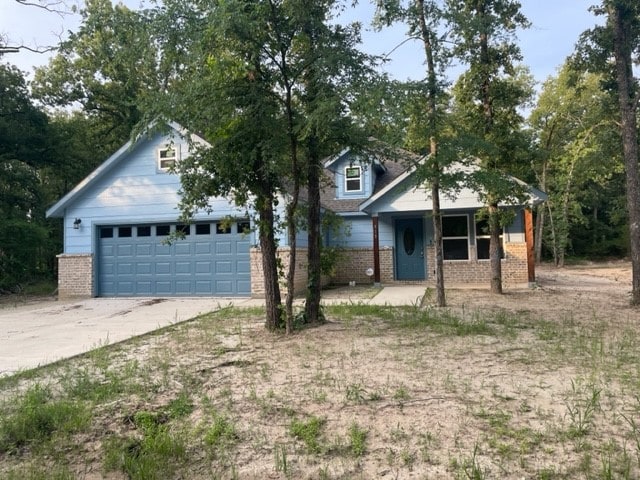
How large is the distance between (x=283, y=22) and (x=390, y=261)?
10545 mm

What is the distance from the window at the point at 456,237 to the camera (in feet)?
50.0

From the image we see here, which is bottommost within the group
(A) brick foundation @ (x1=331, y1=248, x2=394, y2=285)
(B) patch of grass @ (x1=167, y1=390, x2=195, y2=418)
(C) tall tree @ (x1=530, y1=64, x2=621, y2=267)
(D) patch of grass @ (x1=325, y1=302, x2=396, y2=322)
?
(B) patch of grass @ (x1=167, y1=390, x2=195, y2=418)

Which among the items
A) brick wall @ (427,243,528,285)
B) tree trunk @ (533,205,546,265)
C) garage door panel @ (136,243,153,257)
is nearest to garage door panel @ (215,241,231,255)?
garage door panel @ (136,243,153,257)

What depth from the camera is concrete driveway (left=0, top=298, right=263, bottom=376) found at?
267 inches

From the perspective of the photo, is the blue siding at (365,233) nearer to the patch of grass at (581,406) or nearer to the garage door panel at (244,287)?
the garage door panel at (244,287)

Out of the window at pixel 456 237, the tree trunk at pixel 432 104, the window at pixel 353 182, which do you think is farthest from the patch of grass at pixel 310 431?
the window at pixel 353 182

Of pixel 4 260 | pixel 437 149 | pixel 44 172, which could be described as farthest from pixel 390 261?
pixel 44 172

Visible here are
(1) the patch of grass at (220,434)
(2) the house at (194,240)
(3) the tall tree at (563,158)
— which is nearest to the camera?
(1) the patch of grass at (220,434)

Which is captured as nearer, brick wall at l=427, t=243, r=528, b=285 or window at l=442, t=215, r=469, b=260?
brick wall at l=427, t=243, r=528, b=285

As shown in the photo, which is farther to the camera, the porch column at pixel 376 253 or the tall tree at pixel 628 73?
the porch column at pixel 376 253

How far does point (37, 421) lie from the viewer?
3.90 metres

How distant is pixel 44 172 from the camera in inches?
926

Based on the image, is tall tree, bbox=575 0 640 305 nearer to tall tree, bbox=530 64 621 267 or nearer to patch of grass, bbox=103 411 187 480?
patch of grass, bbox=103 411 187 480

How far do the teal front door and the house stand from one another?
34 millimetres
